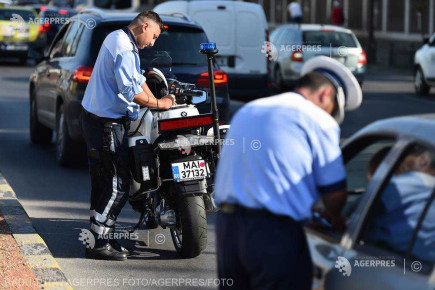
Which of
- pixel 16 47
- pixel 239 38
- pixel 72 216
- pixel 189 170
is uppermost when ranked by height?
pixel 189 170

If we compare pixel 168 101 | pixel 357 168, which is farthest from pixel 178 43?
pixel 357 168

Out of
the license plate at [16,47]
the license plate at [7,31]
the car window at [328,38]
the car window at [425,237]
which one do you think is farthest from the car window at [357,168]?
the license plate at [7,31]

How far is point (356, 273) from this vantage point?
12.5ft

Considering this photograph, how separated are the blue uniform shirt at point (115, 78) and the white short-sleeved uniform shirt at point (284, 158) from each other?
3.29 meters

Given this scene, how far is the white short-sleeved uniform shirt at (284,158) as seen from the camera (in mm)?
3873

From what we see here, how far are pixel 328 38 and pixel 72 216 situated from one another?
44.8ft

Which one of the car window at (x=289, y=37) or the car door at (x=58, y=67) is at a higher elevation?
the car door at (x=58, y=67)

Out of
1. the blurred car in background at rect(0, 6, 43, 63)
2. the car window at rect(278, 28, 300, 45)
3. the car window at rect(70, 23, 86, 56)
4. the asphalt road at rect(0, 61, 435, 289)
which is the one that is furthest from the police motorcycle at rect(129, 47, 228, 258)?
the blurred car in background at rect(0, 6, 43, 63)

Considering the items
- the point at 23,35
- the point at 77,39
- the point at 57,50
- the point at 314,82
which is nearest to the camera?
the point at 314,82

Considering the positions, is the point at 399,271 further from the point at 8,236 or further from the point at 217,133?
the point at 8,236

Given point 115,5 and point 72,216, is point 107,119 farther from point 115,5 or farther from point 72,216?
point 115,5

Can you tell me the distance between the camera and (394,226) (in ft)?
12.6

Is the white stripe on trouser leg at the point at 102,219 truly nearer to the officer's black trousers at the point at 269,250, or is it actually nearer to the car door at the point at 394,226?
the officer's black trousers at the point at 269,250

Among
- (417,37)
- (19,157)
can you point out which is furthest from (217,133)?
(417,37)
